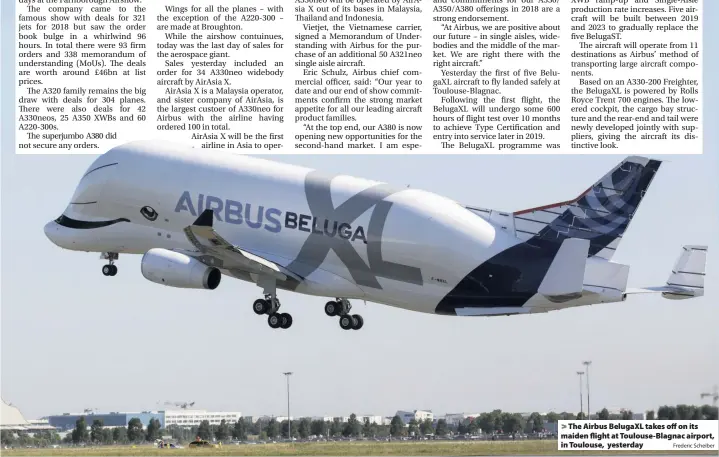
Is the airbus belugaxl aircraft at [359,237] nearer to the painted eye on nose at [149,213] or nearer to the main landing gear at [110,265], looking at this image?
the painted eye on nose at [149,213]

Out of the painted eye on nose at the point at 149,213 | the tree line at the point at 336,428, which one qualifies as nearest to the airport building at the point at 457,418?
the tree line at the point at 336,428

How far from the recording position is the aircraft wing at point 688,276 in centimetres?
6250

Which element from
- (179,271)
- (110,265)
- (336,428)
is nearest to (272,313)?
(179,271)

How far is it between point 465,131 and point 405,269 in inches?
257

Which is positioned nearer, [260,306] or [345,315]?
[260,306]

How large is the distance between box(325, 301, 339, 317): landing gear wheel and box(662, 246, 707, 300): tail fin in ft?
52.2

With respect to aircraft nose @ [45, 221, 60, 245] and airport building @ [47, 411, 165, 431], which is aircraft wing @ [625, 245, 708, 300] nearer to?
aircraft nose @ [45, 221, 60, 245]

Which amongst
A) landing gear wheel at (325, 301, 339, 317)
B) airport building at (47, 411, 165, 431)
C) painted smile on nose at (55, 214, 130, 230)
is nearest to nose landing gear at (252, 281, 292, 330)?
landing gear wheel at (325, 301, 339, 317)

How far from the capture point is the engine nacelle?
215 feet

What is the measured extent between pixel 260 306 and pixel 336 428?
128 feet

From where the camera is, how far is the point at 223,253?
6575 cm

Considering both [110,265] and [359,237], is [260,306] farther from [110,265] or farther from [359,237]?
[110,265]

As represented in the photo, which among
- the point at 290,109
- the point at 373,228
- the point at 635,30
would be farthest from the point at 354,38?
the point at 635,30

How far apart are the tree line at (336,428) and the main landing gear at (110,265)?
10.7m
